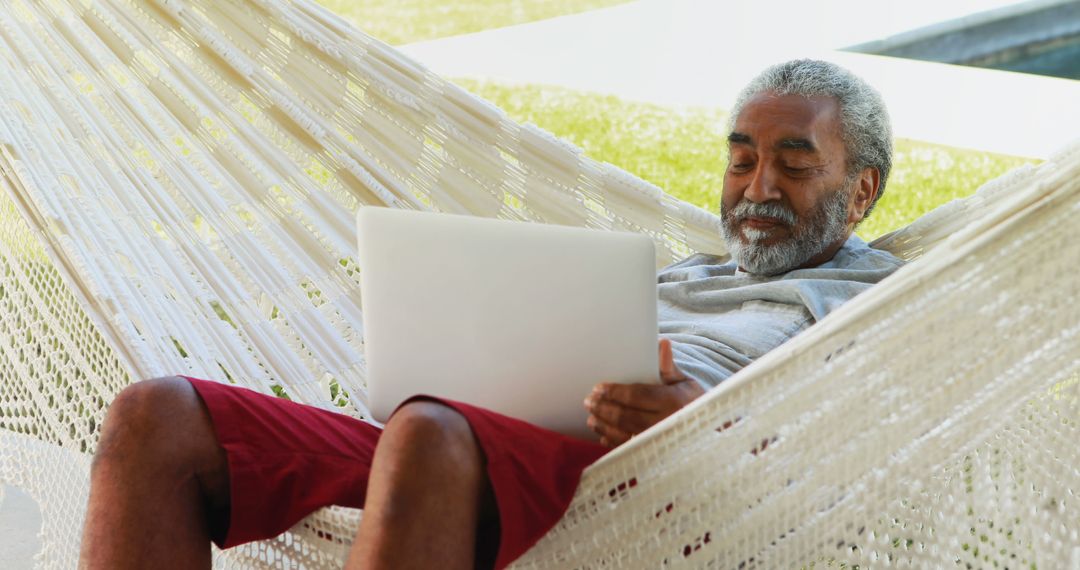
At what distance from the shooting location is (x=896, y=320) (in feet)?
4.15

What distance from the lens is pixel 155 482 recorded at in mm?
1427

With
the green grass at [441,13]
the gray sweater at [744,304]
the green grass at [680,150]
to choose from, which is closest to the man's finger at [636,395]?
the gray sweater at [744,304]

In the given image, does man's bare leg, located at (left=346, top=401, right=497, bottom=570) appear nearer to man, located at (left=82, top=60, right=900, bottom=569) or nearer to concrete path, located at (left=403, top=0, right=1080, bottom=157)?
man, located at (left=82, top=60, right=900, bottom=569)

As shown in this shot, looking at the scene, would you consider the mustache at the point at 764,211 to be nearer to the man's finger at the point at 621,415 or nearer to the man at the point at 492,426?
the man at the point at 492,426

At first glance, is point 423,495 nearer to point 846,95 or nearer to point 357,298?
point 357,298

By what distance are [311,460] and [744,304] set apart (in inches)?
27.1

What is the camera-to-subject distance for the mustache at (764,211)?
1.91 meters

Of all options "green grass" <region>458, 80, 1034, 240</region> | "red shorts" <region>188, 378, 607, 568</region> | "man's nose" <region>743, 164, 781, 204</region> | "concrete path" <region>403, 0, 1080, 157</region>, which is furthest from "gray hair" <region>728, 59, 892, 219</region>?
"concrete path" <region>403, 0, 1080, 157</region>

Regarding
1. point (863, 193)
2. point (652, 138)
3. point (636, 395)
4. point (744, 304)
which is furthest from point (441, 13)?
point (636, 395)

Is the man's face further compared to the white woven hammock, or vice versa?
the man's face

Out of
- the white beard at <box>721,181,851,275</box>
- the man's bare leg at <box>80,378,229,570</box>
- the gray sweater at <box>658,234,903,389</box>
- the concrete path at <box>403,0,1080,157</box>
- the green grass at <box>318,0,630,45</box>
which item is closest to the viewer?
the man's bare leg at <box>80,378,229,570</box>

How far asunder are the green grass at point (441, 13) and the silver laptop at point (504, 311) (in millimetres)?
6394

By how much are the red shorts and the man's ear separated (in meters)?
0.77

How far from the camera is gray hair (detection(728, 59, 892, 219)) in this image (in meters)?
1.96
